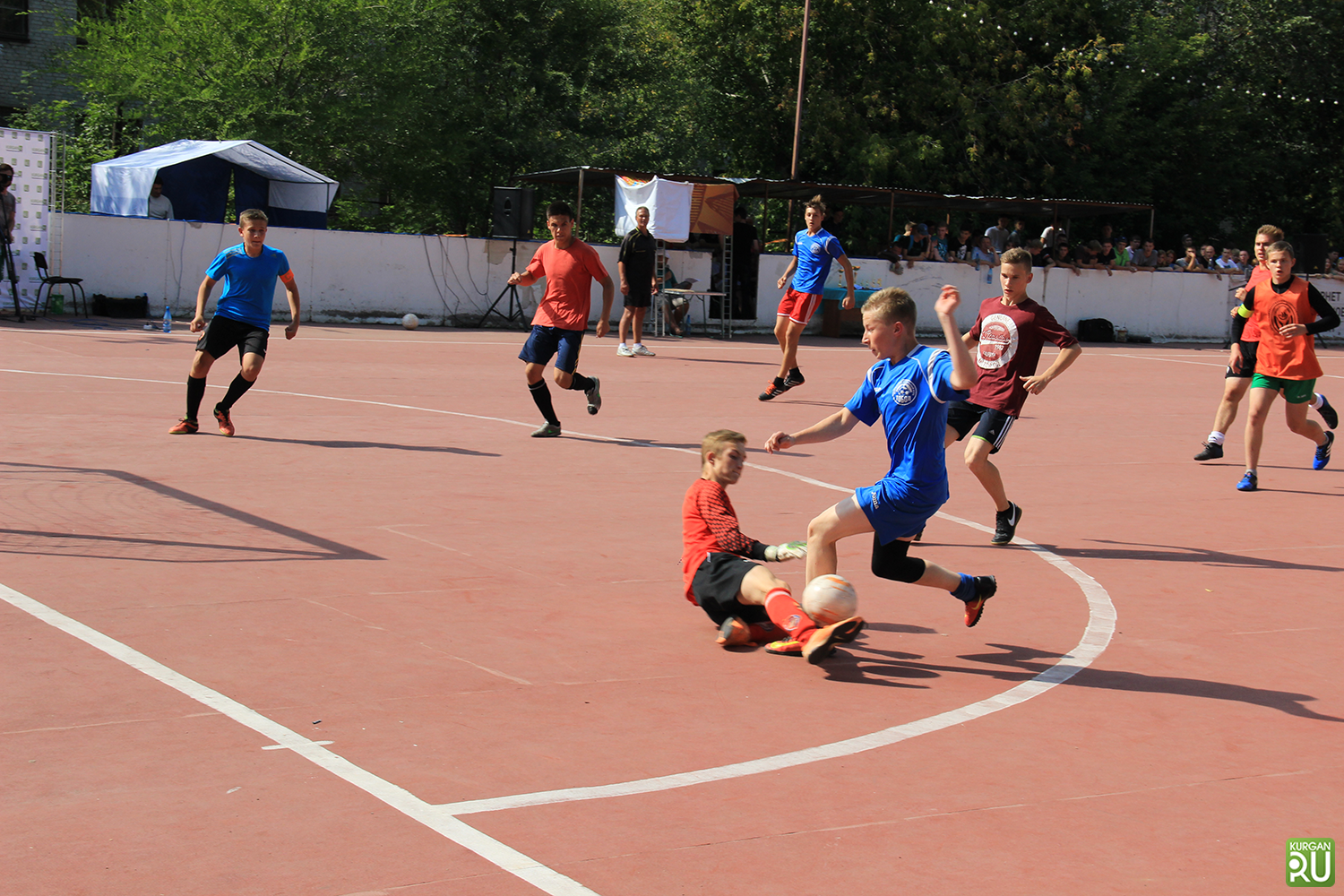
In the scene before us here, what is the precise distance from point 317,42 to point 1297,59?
3048 centimetres

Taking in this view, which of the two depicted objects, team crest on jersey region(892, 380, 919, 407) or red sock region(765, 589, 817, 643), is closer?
red sock region(765, 589, 817, 643)

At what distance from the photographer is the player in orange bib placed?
11.0m

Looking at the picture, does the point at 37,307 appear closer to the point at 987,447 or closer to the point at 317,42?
the point at 317,42

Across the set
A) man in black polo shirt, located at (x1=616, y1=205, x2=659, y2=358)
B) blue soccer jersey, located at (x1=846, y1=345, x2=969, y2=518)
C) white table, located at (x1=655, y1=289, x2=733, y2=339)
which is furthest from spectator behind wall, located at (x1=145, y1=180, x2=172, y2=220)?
blue soccer jersey, located at (x1=846, y1=345, x2=969, y2=518)

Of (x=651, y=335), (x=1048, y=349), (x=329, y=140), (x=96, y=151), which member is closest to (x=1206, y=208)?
(x=1048, y=349)

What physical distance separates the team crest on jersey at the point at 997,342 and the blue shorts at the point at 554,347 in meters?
4.36

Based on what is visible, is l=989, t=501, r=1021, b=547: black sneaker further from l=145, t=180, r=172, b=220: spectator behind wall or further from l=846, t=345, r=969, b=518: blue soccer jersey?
l=145, t=180, r=172, b=220: spectator behind wall

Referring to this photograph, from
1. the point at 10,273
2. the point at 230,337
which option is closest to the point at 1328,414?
the point at 230,337

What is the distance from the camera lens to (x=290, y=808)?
13.0ft

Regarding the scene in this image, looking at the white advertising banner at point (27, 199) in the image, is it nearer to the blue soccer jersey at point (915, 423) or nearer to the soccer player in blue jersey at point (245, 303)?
the soccer player in blue jersey at point (245, 303)

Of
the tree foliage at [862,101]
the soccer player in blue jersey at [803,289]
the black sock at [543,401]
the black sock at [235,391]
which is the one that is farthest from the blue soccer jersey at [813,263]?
the tree foliage at [862,101]

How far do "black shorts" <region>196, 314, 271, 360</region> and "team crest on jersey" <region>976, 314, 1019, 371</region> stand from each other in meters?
6.16

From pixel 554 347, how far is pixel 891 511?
6.65 meters

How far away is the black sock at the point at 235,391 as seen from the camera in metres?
11.3
